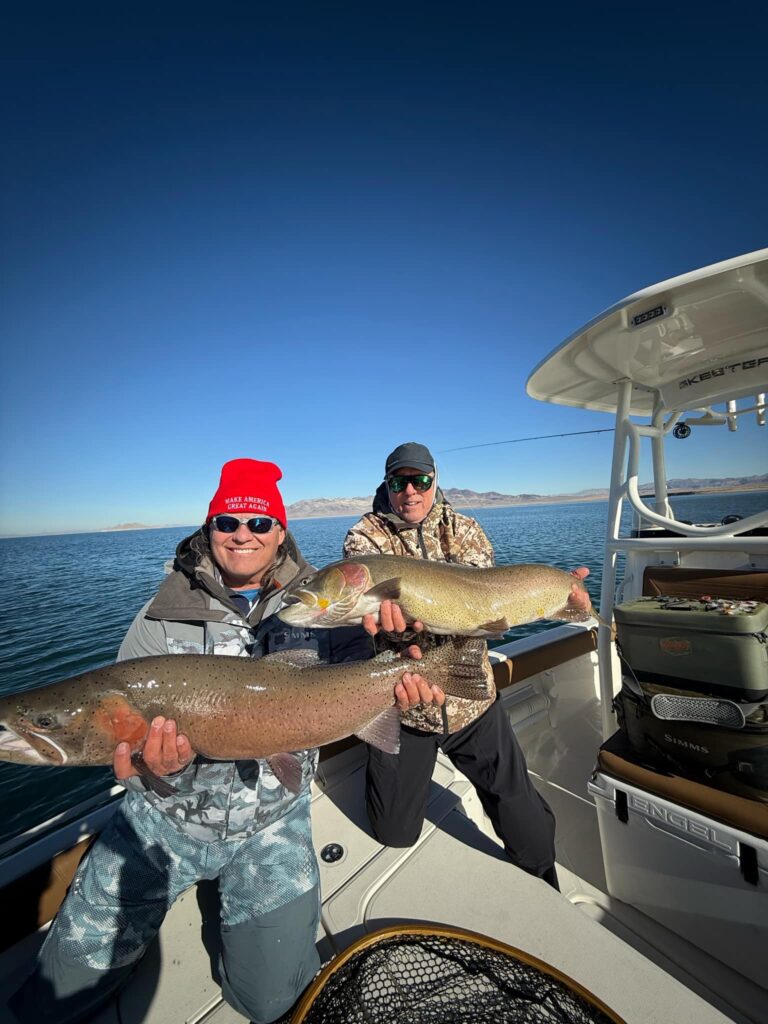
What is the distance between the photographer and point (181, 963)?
2576 millimetres

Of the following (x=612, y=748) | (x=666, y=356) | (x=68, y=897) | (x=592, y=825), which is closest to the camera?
(x=68, y=897)

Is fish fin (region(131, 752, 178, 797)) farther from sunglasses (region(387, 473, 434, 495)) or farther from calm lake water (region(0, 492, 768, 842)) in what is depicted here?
calm lake water (region(0, 492, 768, 842))

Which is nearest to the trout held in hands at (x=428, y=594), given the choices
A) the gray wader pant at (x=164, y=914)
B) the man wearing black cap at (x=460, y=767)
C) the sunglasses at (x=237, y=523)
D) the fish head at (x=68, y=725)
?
the man wearing black cap at (x=460, y=767)

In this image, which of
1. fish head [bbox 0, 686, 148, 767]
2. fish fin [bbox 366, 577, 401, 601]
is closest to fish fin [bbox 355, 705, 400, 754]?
fish fin [bbox 366, 577, 401, 601]

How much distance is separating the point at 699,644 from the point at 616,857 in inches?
69.9

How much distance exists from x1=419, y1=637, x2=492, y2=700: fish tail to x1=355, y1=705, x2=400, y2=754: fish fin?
0.35 metres

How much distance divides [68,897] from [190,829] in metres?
0.73

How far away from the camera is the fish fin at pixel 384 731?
2744 mm

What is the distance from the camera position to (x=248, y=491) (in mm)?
3041

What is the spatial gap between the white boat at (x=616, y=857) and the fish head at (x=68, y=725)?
1.06m

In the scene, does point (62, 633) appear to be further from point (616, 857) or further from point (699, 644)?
point (699, 644)

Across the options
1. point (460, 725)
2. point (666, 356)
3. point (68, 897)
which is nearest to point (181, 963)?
point (68, 897)

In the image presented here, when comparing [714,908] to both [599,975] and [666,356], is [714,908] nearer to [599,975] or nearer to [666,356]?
[599,975]

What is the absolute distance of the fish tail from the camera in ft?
9.37
